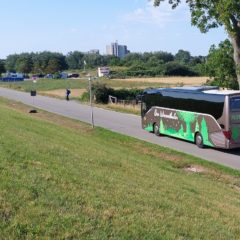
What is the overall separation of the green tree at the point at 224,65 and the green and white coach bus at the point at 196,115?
937 centimetres

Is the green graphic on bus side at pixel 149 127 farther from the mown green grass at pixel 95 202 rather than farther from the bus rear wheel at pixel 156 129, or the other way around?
the mown green grass at pixel 95 202

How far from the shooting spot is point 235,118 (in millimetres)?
22406

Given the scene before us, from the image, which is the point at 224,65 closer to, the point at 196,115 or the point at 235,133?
the point at 196,115

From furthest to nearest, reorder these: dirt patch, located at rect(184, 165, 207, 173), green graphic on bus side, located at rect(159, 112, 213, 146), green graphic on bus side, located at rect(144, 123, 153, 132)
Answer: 1. green graphic on bus side, located at rect(144, 123, 153, 132)
2. green graphic on bus side, located at rect(159, 112, 213, 146)
3. dirt patch, located at rect(184, 165, 207, 173)

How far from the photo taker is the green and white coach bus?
22.4 m

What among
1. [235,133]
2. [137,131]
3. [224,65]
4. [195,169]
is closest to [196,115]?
[235,133]

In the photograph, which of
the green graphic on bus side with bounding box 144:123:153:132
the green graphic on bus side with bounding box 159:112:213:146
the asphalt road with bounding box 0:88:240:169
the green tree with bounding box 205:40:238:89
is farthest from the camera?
the green tree with bounding box 205:40:238:89

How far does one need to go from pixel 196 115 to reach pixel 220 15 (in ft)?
23.2

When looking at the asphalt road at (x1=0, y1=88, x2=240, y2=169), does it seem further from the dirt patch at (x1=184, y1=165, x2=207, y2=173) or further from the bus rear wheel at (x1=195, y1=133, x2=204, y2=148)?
the dirt patch at (x1=184, y1=165, x2=207, y2=173)

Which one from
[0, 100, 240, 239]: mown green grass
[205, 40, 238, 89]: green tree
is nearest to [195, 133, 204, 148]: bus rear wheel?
[0, 100, 240, 239]: mown green grass

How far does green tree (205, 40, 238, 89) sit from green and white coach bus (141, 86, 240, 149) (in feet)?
30.7

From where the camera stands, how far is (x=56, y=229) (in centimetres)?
655

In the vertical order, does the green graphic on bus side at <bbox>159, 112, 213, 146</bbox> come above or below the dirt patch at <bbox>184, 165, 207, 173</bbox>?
above

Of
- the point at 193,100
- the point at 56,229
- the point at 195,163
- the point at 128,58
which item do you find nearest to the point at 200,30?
the point at 193,100
